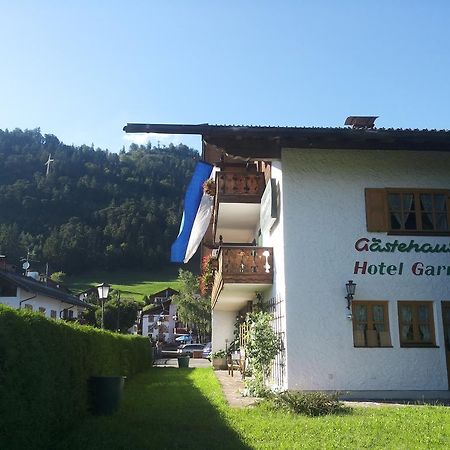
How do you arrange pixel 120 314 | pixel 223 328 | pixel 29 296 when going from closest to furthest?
1. pixel 223 328
2. pixel 29 296
3. pixel 120 314

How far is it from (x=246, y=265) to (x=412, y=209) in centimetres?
475

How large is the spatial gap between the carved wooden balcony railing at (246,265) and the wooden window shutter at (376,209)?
3.01 m

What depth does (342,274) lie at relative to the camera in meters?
13.4

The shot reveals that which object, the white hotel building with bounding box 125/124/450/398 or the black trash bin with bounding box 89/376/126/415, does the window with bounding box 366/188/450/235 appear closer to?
the white hotel building with bounding box 125/124/450/398

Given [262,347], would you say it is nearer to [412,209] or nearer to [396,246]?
[396,246]

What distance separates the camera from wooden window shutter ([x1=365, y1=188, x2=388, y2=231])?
44.8 feet

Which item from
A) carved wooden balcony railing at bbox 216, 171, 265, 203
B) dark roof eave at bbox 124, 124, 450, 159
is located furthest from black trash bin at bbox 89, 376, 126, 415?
carved wooden balcony railing at bbox 216, 171, 265, 203

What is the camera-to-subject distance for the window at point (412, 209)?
542 inches

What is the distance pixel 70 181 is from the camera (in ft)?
413

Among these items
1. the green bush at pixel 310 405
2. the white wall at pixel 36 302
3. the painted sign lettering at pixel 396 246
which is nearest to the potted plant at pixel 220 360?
the white wall at pixel 36 302

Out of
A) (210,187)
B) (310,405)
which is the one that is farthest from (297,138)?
(310,405)

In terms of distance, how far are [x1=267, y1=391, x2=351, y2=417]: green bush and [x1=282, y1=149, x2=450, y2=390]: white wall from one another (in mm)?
2363

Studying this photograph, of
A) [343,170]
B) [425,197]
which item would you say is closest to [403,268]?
[425,197]

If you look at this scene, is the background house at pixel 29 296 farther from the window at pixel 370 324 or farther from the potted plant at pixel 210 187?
the window at pixel 370 324
